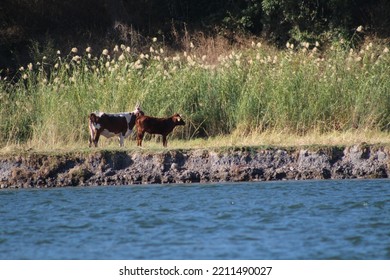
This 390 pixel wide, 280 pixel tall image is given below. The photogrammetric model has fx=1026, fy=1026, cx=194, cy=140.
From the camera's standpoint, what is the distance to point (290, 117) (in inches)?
794

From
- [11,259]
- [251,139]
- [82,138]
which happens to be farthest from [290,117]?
[11,259]

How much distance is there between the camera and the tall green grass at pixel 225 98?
20156 millimetres

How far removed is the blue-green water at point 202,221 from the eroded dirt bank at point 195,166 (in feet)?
1.57

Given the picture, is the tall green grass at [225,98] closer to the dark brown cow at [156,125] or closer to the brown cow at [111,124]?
the brown cow at [111,124]

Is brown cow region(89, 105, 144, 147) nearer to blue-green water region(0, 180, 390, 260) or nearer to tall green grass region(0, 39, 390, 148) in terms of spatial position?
tall green grass region(0, 39, 390, 148)

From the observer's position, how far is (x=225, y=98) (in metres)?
21.0

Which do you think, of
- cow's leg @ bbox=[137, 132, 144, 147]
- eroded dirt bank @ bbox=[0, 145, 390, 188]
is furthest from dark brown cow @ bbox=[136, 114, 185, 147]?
eroded dirt bank @ bbox=[0, 145, 390, 188]

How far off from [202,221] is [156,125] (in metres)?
4.93

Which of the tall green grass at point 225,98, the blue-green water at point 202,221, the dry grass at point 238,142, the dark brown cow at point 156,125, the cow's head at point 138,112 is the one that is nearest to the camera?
the blue-green water at point 202,221

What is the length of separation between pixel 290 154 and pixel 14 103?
6339 millimetres

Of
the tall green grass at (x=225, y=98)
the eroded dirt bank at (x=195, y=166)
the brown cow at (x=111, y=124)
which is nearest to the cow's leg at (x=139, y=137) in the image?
the brown cow at (x=111, y=124)

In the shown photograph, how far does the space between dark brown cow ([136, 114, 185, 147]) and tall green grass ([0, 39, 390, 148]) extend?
1.57 metres

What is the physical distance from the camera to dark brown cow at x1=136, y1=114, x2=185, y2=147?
18656mm

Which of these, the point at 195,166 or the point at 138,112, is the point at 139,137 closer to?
the point at 138,112
